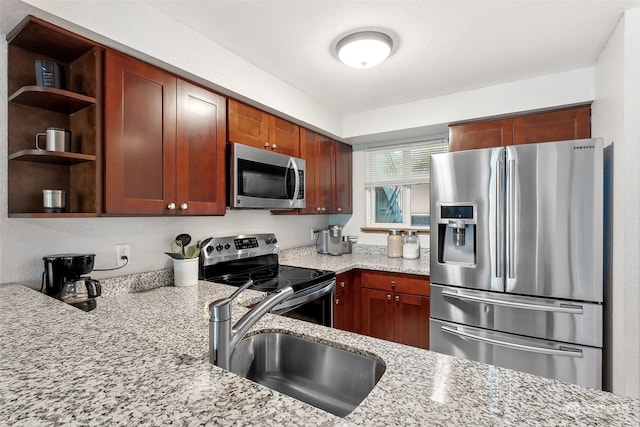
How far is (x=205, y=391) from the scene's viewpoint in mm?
610

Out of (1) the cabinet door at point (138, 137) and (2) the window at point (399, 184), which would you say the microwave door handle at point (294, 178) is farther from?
(2) the window at point (399, 184)

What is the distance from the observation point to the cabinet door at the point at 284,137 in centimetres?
250

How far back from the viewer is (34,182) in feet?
5.03

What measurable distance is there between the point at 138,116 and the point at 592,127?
9.61ft

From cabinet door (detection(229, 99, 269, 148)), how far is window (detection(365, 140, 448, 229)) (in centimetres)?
152

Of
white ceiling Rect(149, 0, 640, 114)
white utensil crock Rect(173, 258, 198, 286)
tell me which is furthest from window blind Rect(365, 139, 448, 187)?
white utensil crock Rect(173, 258, 198, 286)

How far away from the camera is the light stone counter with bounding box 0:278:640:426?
1.78 ft

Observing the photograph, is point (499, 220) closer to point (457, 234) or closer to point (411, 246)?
point (457, 234)

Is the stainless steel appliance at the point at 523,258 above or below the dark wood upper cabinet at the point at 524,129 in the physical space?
below

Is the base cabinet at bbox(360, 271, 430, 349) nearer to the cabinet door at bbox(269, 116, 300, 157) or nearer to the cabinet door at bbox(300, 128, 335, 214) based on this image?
the cabinet door at bbox(300, 128, 335, 214)

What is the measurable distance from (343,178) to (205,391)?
2988 millimetres

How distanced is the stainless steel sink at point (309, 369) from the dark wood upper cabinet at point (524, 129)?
7.44ft

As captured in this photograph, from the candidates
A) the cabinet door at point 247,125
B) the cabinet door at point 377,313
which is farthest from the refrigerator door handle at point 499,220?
the cabinet door at point 247,125

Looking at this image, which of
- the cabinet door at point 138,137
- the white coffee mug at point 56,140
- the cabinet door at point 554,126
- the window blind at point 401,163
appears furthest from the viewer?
the window blind at point 401,163
